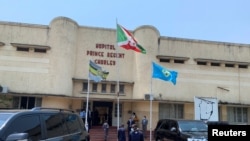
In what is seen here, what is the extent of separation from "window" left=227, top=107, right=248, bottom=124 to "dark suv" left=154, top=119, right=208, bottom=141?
1527 centimetres

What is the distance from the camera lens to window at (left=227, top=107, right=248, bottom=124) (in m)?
28.5

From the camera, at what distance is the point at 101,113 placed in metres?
27.6

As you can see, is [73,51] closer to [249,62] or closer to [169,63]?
[169,63]

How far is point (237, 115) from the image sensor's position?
2869 cm

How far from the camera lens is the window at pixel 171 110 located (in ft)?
89.2

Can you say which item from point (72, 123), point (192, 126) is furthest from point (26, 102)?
point (72, 123)

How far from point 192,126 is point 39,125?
29.6 feet

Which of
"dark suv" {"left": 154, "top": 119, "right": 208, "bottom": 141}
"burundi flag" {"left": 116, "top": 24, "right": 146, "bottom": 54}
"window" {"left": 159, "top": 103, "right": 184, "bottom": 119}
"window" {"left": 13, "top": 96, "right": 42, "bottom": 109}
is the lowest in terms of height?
"dark suv" {"left": 154, "top": 119, "right": 208, "bottom": 141}

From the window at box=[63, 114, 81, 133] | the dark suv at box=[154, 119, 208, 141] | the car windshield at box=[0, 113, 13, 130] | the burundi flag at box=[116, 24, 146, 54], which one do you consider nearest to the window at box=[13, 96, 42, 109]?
the burundi flag at box=[116, 24, 146, 54]

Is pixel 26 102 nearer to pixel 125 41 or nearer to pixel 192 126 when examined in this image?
pixel 125 41

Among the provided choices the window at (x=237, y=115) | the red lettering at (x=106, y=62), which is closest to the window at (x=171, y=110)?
the window at (x=237, y=115)

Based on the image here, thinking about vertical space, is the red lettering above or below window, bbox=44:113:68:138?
above

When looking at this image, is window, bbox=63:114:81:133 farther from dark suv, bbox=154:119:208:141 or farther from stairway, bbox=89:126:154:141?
stairway, bbox=89:126:154:141

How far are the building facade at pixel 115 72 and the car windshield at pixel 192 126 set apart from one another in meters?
10.1
